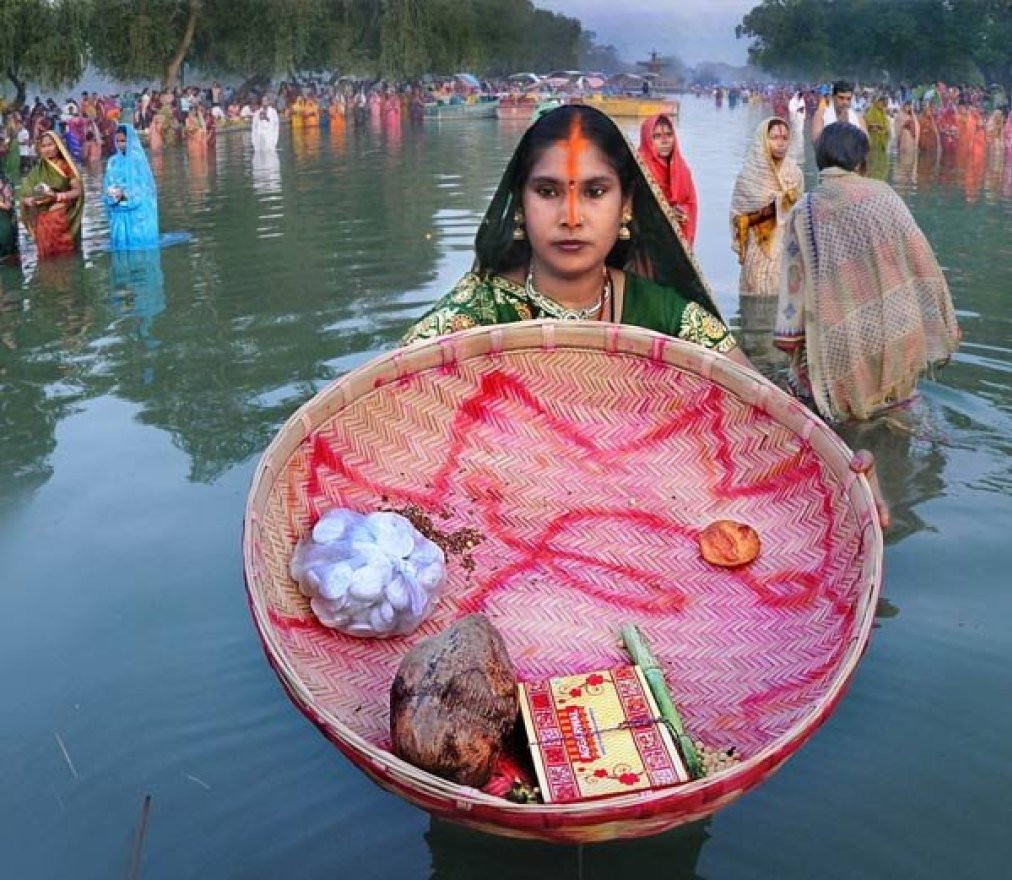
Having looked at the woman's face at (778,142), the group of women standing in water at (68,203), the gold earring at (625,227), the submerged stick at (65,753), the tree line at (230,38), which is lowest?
the submerged stick at (65,753)

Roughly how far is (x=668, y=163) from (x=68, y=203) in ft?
18.9

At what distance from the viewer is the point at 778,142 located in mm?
7270

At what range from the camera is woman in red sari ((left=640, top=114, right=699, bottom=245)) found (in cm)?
734

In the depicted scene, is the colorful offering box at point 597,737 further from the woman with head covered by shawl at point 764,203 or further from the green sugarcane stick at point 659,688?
the woman with head covered by shawl at point 764,203

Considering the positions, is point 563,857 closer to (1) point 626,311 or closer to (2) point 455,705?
(2) point 455,705

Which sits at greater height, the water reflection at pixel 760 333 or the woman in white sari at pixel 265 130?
the woman in white sari at pixel 265 130

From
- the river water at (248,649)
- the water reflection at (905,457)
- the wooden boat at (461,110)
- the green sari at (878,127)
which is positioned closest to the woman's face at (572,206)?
the river water at (248,649)

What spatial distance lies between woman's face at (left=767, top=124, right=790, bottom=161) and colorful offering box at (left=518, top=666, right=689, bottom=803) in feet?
18.3

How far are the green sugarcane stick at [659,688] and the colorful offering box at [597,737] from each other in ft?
0.06

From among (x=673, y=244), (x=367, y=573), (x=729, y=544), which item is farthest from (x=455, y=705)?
(x=673, y=244)

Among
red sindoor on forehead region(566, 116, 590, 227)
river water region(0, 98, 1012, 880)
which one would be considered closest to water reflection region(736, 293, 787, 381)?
river water region(0, 98, 1012, 880)

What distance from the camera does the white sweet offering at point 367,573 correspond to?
96.2 inches

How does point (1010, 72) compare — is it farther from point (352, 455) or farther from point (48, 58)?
point (352, 455)

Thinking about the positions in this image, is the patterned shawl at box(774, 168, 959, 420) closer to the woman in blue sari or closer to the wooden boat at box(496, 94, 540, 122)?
the woman in blue sari
